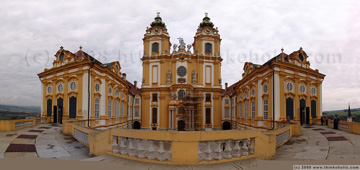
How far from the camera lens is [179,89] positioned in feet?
128

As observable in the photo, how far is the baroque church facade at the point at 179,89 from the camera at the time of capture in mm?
22328

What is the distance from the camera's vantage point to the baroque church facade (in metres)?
22.3

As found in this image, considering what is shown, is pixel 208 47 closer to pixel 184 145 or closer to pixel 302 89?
pixel 302 89

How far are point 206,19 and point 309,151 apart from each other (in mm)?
38361

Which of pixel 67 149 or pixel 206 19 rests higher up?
pixel 206 19

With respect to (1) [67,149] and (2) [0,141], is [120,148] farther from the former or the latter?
(2) [0,141]

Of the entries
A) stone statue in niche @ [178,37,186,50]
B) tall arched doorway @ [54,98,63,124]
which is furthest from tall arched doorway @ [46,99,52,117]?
stone statue in niche @ [178,37,186,50]

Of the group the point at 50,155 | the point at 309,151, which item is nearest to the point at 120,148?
the point at 50,155

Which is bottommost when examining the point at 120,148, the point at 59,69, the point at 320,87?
Answer: the point at 120,148

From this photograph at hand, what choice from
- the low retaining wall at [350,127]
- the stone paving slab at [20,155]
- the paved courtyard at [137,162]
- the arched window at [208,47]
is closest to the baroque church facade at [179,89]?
the arched window at [208,47]

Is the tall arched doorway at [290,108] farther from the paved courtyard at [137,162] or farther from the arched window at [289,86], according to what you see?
the paved courtyard at [137,162]

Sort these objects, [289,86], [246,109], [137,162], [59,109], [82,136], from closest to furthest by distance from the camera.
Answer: [137,162] → [82,136] → [289,86] → [59,109] → [246,109]

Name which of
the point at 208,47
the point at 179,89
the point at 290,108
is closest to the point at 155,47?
the point at 179,89

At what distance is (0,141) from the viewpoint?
11.0 m
